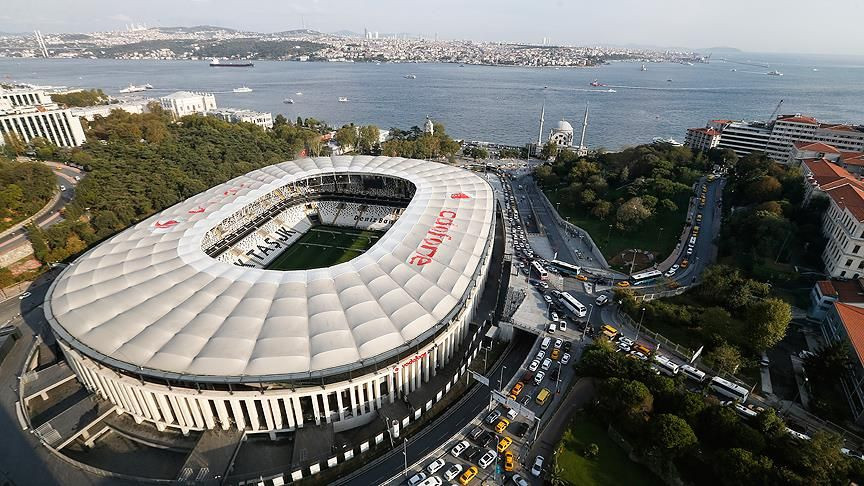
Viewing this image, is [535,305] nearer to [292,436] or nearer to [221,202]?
[292,436]

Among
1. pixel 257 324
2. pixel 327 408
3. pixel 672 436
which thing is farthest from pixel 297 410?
pixel 672 436

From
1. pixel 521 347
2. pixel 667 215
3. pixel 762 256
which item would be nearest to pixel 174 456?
pixel 521 347

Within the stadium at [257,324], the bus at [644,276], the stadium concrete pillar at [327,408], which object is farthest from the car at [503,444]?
the bus at [644,276]

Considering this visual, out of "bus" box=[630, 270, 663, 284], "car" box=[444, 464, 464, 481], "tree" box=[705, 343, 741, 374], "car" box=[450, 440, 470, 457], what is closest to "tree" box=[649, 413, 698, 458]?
"tree" box=[705, 343, 741, 374]

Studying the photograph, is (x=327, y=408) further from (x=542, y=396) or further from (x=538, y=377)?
(x=538, y=377)

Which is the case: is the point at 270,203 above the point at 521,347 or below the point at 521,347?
above

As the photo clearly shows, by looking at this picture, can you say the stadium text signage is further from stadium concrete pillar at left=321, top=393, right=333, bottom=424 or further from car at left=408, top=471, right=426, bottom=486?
car at left=408, top=471, right=426, bottom=486
